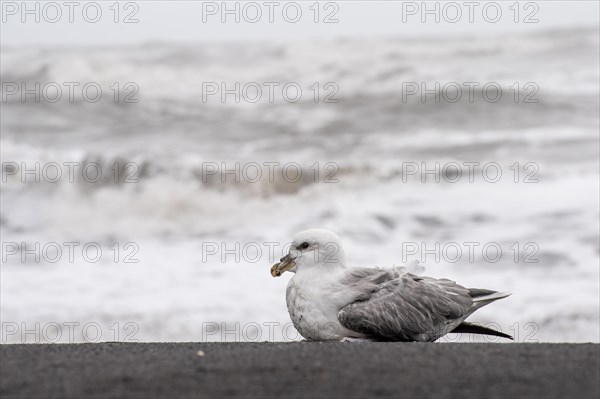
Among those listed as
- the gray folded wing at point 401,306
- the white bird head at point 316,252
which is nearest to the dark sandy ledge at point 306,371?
the gray folded wing at point 401,306

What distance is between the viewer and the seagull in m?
6.35

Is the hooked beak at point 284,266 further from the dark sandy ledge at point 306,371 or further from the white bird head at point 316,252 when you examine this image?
the dark sandy ledge at point 306,371

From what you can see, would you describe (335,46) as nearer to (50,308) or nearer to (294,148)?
(294,148)

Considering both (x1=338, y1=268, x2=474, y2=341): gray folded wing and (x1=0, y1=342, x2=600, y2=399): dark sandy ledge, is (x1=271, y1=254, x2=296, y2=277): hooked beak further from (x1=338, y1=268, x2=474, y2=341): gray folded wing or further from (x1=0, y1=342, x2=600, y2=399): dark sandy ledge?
(x1=0, y1=342, x2=600, y2=399): dark sandy ledge

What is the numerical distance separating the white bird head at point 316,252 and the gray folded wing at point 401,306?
0.14m

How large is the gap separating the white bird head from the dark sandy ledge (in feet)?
2.82

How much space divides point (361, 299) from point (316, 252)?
1.29 feet

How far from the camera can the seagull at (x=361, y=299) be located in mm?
6348

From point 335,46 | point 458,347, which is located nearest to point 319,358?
point 458,347

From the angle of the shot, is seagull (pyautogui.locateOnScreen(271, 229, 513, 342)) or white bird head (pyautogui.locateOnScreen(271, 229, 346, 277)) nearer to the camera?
seagull (pyautogui.locateOnScreen(271, 229, 513, 342))

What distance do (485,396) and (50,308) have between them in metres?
6.68

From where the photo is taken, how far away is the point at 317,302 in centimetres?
635

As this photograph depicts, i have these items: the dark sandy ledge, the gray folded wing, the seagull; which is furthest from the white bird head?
the dark sandy ledge

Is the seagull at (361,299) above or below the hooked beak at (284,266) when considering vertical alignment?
below
